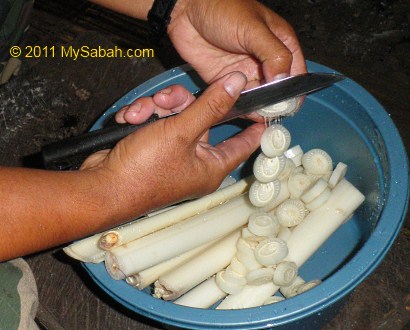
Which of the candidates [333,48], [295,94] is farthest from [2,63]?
[333,48]

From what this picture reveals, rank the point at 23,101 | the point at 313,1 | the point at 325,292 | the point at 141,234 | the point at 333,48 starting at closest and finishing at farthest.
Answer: the point at 325,292
the point at 141,234
the point at 23,101
the point at 333,48
the point at 313,1

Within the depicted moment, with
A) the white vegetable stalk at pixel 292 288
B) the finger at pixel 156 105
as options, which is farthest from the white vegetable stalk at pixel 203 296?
the finger at pixel 156 105

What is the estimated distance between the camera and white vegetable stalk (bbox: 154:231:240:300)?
0.99 meters

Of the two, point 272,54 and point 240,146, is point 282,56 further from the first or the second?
point 240,146

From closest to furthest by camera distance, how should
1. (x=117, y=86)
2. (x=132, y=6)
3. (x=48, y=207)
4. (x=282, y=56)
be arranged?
(x=48, y=207) < (x=282, y=56) < (x=132, y=6) < (x=117, y=86)

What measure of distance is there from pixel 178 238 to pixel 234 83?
32 centimetres

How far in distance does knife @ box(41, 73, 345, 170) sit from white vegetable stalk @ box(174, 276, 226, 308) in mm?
322

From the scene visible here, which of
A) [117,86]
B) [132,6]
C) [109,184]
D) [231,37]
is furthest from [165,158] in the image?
[117,86]

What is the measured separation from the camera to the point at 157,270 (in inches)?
39.8

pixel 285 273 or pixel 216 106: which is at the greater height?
pixel 216 106

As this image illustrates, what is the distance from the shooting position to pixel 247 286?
39.9 inches

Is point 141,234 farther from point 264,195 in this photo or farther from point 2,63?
point 2,63

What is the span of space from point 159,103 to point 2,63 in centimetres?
60

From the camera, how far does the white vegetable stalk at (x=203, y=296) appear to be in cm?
101
